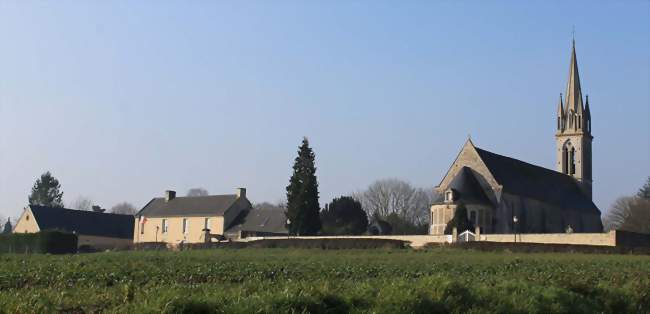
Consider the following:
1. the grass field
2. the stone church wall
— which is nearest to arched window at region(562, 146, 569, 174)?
the stone church wall

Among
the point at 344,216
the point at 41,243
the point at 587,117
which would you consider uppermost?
the point at 587,117

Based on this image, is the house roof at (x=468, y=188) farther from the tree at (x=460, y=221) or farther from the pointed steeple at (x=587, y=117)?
the pointed steeple at (x=587, y=117)

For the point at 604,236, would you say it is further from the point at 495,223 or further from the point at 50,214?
the point at 50,214

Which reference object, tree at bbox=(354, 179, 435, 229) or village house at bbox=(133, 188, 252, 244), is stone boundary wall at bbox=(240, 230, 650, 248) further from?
tree at bbox=(354, 179, 435, 229)

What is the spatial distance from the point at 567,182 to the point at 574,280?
73314 mm

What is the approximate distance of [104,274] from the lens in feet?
62.5

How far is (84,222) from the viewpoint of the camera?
3462 inches

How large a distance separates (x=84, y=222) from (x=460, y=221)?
4395 centimetres

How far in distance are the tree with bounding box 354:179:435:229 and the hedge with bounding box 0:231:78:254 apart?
57673 millimetres

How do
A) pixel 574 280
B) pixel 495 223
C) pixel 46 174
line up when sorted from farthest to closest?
pixel 46 174, pixel 495 223, pixel 574 280

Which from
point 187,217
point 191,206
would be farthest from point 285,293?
point 191,206

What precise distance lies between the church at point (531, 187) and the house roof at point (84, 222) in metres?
38.2

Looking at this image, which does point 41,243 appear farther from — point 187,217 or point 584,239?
point 584,239

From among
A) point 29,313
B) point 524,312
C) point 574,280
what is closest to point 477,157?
point 574,280
